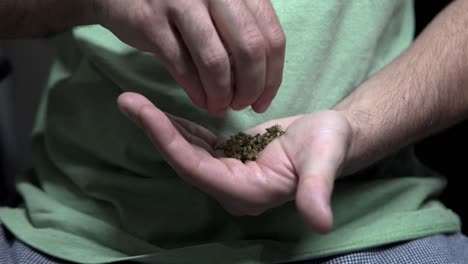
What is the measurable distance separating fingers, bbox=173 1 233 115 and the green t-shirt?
6.2 inches

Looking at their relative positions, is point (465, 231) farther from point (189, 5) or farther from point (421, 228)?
point (189, 5)

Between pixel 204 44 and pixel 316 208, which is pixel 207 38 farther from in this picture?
pixel 316 208

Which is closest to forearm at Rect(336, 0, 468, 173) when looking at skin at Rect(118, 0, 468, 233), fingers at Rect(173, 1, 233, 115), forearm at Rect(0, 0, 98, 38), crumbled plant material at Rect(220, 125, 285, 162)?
skin at Rect(118, 0, 468, 233)

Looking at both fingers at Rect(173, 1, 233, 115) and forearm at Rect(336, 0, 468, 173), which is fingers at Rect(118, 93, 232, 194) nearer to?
fingers at Rect(173, 1, 233, 115)

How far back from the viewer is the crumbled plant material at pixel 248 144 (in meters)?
0.67

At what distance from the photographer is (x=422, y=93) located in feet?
2.50

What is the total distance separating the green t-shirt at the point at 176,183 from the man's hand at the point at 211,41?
0.41ft

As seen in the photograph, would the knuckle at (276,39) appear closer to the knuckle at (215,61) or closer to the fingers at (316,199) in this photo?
the knuckle at (215,61)

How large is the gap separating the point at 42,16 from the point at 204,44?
254 mm

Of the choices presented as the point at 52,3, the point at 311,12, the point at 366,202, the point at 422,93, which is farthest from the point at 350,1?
the point at 52,3

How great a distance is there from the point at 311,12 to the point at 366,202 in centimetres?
30

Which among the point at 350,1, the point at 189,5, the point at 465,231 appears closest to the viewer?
the point at 189,5

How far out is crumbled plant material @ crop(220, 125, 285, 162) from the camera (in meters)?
0.67

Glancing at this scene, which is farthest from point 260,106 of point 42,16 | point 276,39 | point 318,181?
point 42,16
